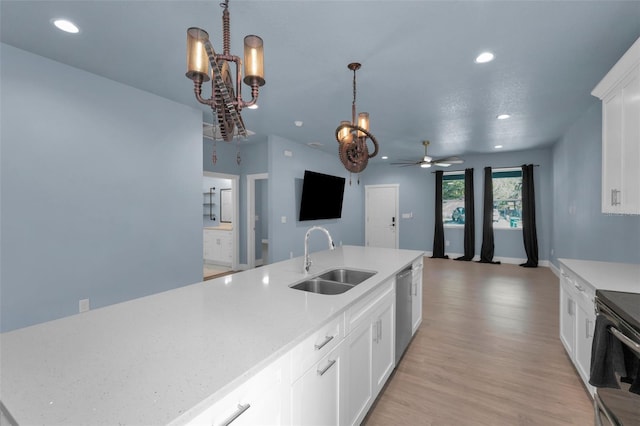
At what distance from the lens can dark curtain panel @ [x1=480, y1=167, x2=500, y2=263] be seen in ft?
22.2

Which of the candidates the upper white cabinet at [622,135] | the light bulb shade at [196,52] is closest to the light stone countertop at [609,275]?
the upper white cabinet at [622,135]

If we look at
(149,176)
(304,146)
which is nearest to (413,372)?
(149,176)

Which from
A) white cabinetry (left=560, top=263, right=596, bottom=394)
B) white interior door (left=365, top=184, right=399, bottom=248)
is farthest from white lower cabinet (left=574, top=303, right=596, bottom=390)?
white interior door (left=365, top=184, right=399, bottom=248)

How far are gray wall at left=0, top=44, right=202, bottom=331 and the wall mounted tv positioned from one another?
8.26 ft

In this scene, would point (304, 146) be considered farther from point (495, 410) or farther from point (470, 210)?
point (495, 410)

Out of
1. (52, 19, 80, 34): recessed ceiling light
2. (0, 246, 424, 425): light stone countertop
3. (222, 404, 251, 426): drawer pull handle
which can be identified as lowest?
(222, 404, 251, 426): drawer pull handle

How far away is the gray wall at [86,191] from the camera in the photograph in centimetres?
246

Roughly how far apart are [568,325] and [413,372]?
4.61 feet

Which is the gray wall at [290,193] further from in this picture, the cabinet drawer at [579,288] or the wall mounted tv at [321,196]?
the cabinet drawer at [579,288]

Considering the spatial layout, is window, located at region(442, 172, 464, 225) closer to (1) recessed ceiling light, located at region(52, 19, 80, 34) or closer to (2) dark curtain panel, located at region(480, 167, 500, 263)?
(2) dark curtain panel, located at region(480, 167, 500, 263)

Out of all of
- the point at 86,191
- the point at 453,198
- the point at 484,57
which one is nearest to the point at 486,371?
the point at 484,57

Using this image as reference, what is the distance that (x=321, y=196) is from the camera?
21.1 ft

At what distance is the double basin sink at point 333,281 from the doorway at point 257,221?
12.9 ft

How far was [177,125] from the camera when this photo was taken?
3.66 m
